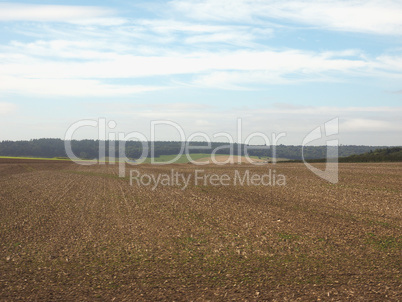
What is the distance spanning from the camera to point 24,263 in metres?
13.2

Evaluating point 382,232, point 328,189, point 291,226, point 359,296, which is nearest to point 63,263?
point 359,296

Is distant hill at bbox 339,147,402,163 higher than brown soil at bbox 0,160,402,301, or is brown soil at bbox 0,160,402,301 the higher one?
distant hill at bbox 339,147,402,163

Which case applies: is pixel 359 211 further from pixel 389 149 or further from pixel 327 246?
pixel 389 149

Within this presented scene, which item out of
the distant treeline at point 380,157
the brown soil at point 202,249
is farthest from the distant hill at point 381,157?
the brown soil at point 202,249

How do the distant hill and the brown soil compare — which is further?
the distant hill

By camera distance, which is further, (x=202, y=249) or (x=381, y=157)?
(x=381, y=157)

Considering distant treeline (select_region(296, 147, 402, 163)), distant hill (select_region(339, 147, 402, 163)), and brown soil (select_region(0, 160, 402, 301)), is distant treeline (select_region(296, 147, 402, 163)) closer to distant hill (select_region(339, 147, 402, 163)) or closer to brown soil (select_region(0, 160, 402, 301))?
distant hill (select_region(339, 147, 402, 163))

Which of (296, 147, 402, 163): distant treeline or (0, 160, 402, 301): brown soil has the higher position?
(296, 147, 402, 163): distant treeline

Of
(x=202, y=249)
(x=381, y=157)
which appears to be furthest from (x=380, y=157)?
(x=202, y=249)

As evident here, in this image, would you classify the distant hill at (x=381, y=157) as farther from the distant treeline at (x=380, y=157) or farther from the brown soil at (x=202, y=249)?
the brown soil at (x=202, y=249)

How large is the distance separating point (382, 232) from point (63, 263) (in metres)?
12.4

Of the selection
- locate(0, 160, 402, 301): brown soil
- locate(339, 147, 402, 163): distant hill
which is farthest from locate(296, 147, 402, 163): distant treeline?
locate(0, 160, 402, 301): brown soil

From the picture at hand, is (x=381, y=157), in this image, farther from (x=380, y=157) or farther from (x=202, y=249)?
(x=202, y=249)

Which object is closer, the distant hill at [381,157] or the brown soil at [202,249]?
the brown soil at [202,249]
